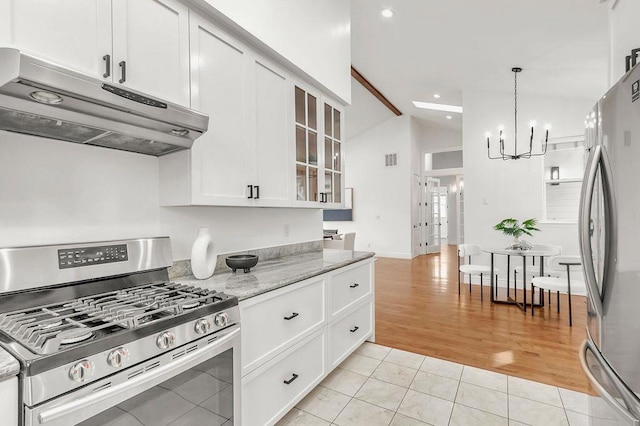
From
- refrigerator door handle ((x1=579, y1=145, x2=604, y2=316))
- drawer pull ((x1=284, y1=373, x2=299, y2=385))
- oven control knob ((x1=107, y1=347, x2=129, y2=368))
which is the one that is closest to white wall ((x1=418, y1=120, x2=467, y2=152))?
refrigerator door handle ((x1=579, y1=145, x2=604, y2=316))

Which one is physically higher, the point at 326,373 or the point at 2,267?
the point at 2,267

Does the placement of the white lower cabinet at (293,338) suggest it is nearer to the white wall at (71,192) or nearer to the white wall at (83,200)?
the white wall at (83,200)

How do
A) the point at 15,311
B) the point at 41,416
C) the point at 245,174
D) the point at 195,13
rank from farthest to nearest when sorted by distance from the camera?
the point at 245,174 → the point at 195,13 → the point at 15,311 → the point at 41,416

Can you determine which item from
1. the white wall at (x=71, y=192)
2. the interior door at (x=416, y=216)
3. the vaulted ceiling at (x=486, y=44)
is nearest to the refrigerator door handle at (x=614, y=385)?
the white wall at (x=71, y=192)

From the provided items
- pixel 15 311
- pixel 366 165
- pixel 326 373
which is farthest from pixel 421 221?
pixel 15 311

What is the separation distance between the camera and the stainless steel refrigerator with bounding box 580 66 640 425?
1.08 meters

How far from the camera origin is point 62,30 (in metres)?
1.26

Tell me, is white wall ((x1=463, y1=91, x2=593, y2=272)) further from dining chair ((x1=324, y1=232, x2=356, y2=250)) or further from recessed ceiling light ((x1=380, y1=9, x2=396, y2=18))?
recessed ceiling light ((x1=380, y1=9, x2=396, y2=18))

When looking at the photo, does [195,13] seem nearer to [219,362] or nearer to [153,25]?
[153,25]

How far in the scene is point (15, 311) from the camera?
1.28 meters

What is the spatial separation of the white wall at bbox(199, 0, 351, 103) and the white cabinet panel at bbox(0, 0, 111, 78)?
0.58 m

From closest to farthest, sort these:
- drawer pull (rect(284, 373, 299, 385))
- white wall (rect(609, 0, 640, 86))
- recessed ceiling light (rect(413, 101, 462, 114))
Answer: white wall (rect(609, 0, 640, 86)) < drawer pull (rect(284, 373, 299, 385)) < recessed ceiling light (rect(413, 101, 462, 114))

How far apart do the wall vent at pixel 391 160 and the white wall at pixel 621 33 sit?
651 cm

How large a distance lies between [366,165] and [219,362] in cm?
810
